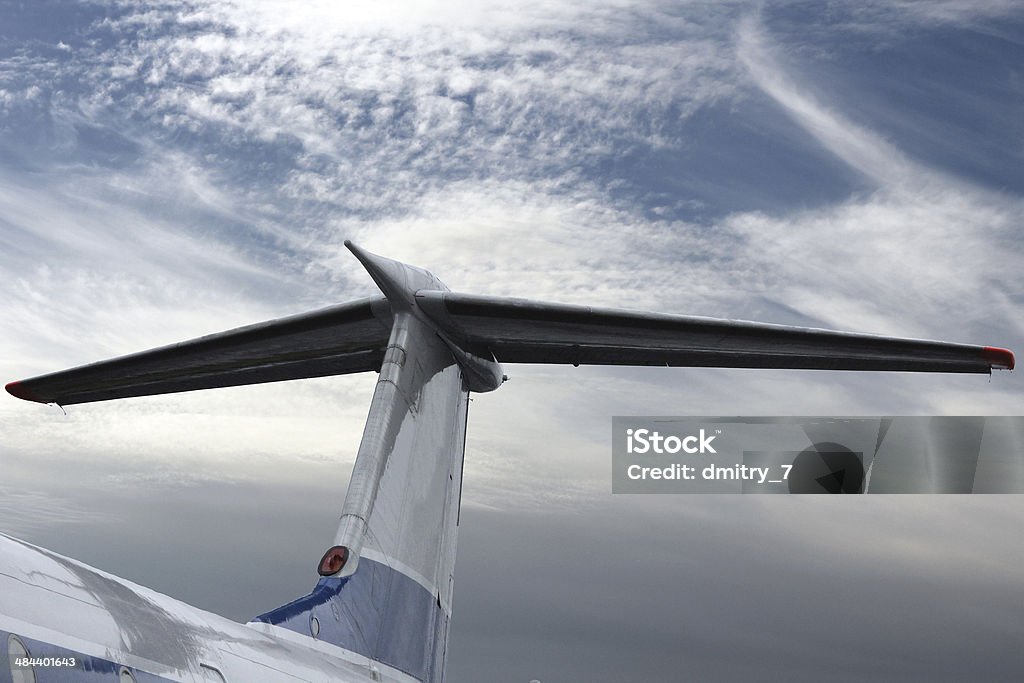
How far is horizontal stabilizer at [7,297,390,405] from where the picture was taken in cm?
1046

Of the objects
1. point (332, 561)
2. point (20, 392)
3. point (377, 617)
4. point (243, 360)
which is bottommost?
point (377, 617)

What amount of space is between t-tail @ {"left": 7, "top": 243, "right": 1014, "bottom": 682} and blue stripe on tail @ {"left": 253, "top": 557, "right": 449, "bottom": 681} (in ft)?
0.06

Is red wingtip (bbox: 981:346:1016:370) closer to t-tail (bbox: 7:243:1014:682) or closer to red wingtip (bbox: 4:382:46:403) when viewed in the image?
t-tail (bbox: 7:243:1014:682)

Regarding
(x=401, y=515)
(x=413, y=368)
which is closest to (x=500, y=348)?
(x=413, y=368)

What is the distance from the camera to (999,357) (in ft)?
29.0

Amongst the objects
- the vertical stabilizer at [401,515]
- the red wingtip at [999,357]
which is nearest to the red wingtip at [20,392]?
the vertical stabilizer at [401,515]

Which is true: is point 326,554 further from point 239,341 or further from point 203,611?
point 239,341

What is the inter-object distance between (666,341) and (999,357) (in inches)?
123

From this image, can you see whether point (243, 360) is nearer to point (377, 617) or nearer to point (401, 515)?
point (401, 515)

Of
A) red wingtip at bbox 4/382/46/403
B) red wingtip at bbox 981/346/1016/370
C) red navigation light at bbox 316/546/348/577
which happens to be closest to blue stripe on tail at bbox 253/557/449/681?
red navigation light at bbox 316/546/348/577

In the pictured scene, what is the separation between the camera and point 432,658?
34.0 feet

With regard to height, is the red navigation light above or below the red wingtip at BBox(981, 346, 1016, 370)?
below

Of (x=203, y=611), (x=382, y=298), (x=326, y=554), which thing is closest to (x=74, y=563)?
(x=203, y=611)

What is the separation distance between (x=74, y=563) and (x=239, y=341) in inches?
187
